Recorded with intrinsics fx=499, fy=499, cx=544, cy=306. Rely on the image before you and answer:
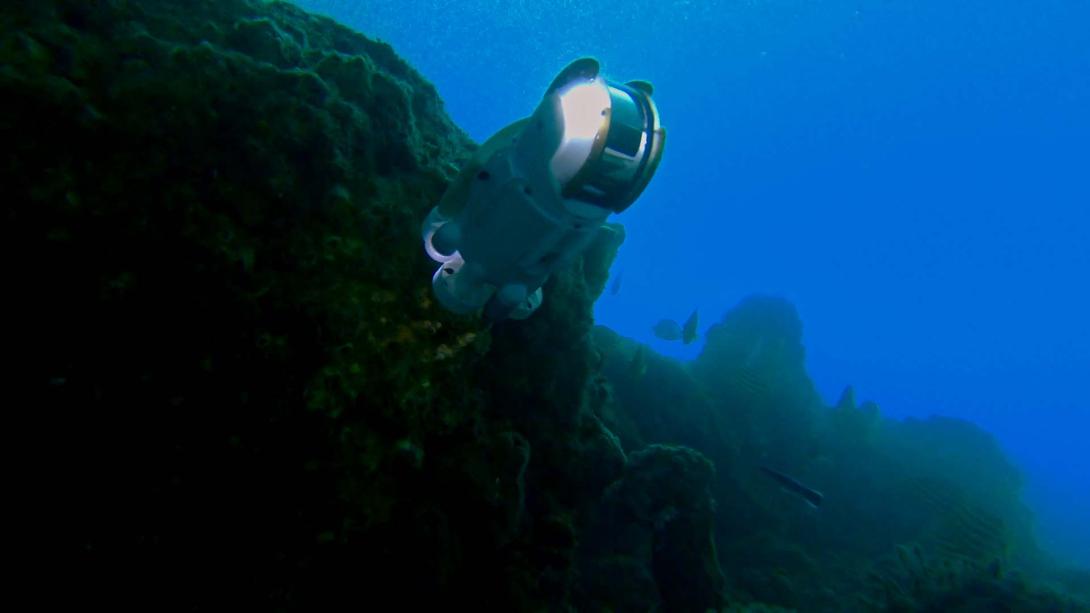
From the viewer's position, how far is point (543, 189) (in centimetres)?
292

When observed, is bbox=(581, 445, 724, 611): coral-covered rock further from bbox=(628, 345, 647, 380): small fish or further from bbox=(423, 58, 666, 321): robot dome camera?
bbox=(628, 345, 647, 380): small fish

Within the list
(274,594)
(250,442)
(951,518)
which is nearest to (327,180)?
(250,442)

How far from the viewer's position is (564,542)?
184 inches

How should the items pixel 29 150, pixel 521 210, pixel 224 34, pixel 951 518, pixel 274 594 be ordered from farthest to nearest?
pixel 951 518, pixel 224 34, pixel 274 594, pixel 521 210, pixel 29 150

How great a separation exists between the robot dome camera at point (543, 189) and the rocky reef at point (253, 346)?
60 cm

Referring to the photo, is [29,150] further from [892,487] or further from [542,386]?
[892,487]

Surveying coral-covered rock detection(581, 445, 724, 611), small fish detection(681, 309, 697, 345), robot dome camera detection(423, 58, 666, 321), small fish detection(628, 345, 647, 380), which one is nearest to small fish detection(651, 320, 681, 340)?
small fish detection(681, 309, 697, 345)

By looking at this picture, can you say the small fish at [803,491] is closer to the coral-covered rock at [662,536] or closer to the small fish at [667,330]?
the coral-covered rock at [662,536]

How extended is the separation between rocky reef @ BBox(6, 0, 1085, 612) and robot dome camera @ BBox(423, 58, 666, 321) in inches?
23.8

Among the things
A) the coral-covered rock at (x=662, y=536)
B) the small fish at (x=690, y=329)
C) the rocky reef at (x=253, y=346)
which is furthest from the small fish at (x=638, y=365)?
the rocky reef at (x=253, y=346)

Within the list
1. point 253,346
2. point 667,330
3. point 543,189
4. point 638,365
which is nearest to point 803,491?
point 638,365

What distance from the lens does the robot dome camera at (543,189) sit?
2730mm

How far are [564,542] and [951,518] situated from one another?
15618 mm

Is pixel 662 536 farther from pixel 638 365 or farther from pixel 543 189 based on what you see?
pixel 638 365
